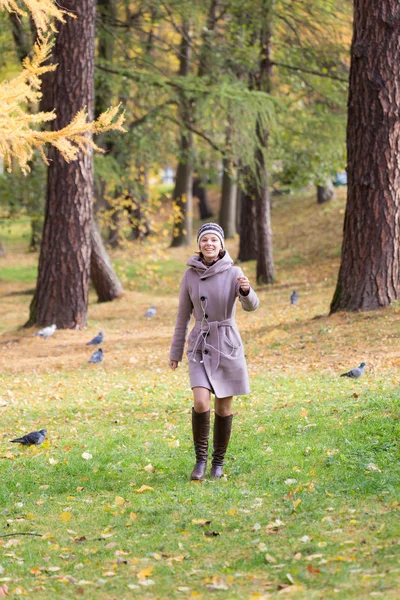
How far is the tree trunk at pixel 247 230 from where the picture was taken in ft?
77.0

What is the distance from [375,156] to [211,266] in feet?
20.8

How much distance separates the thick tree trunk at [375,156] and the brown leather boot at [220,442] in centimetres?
608

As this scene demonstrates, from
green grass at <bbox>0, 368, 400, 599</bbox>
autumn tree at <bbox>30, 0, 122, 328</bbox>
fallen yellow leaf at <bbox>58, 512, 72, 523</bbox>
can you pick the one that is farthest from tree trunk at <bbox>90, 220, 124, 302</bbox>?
fallen yellow leaf at <bbox>58, 512, 72, 523</bbox>

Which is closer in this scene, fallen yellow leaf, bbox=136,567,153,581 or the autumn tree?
fallen yellow leaf, bbox=136,567,153,581

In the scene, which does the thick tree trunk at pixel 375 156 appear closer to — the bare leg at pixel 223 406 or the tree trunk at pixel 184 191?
the bare leg at pixel 223 406

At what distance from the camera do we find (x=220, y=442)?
6.53 m

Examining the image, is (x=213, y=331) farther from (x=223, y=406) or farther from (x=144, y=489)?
(x=144, y=489)

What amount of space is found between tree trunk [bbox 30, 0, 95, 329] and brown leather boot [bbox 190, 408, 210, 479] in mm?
8715

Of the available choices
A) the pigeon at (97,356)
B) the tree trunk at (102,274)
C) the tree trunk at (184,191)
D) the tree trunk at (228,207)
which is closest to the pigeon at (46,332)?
the pigeon at (97,356)

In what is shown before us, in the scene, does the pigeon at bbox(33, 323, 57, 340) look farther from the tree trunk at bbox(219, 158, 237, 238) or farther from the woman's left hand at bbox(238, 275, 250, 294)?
the tree trunk at bbox(219, 158, 237, 238)

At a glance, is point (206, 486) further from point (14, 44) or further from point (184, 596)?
point (14, 44)

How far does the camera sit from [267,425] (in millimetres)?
7945

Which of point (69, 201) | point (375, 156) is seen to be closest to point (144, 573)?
point (375, 156)

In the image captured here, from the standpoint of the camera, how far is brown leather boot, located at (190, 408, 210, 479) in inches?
252
